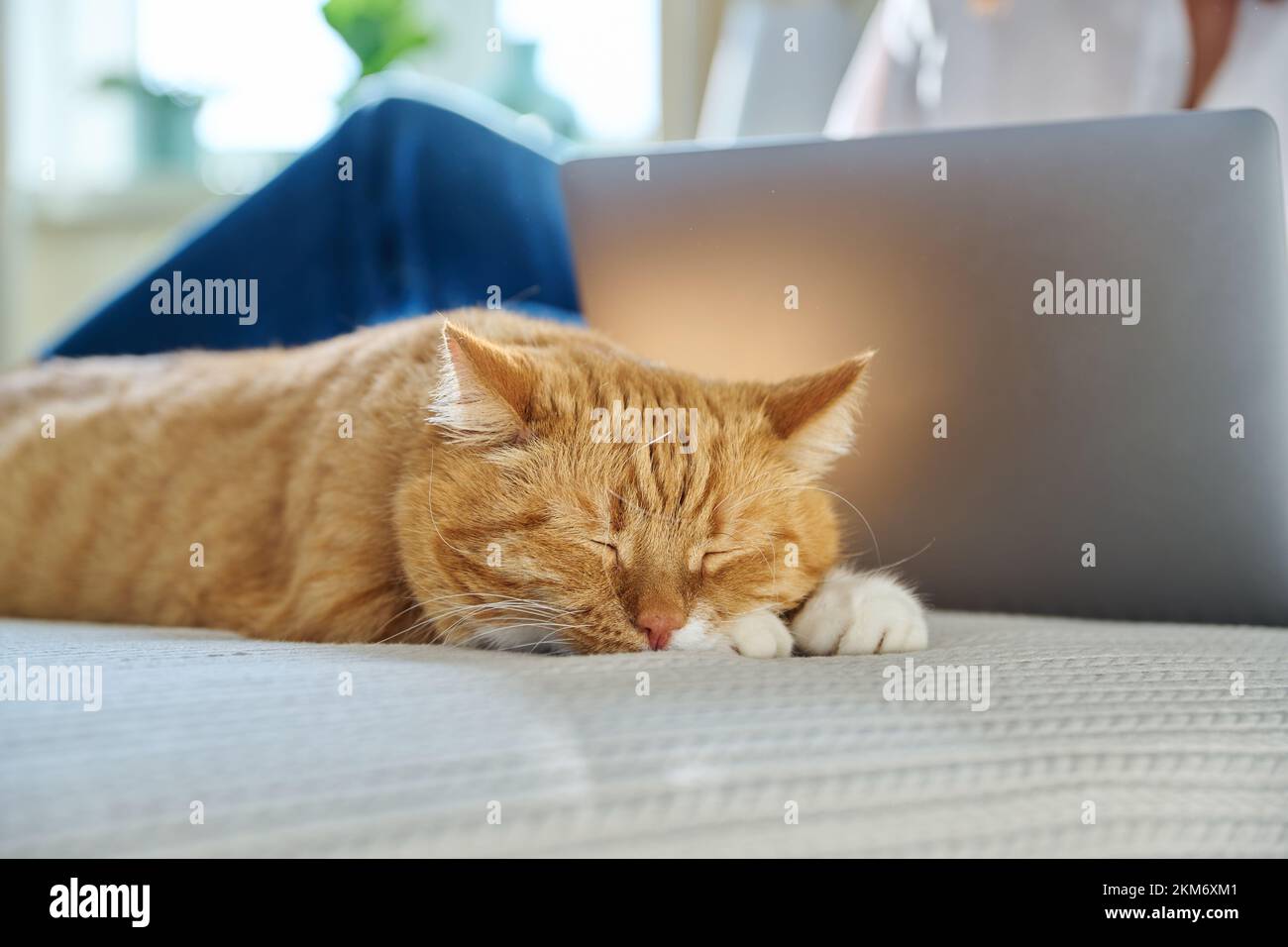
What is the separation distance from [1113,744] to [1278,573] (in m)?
0.61

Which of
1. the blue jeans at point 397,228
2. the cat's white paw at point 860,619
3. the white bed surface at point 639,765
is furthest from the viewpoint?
the blue jeans at point 397,228

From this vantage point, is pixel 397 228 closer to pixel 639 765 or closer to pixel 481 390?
pixel 481 390

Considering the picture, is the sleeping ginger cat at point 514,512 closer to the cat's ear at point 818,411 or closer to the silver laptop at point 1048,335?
the cat's ear at point 818,411

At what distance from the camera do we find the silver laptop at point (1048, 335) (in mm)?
1079

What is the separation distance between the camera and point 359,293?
6.27 ft

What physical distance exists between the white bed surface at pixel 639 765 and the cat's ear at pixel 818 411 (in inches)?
14.3

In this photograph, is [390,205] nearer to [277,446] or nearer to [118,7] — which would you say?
[277,446]

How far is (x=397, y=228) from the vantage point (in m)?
1.85

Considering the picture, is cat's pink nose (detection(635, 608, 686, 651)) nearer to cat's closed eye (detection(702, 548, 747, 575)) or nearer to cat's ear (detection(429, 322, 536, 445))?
cat's closed eye (detection(702, 548, 747, 575))

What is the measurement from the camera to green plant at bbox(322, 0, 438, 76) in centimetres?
385

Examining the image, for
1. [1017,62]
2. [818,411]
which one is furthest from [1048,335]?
[1017,62]

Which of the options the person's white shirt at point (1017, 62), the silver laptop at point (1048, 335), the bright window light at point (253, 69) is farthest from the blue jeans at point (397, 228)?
the bright window light at point (253, 69)

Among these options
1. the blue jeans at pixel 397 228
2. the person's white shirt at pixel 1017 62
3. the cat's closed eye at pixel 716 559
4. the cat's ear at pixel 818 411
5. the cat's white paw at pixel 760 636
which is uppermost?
the person's white shirt at pixel 1017 62
